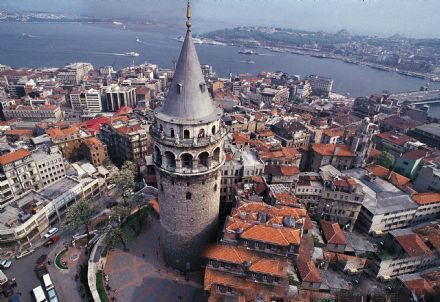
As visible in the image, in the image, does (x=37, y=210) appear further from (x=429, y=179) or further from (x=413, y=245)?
(x=429, y=179)

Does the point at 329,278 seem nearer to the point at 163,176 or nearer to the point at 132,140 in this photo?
the point at 163,176

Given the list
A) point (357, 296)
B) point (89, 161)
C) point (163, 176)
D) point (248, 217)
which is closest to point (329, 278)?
point (357, 296)

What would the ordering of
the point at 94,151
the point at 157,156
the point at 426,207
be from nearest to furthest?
the point at 157,156 < the point at 426,207 < the point at 94,151

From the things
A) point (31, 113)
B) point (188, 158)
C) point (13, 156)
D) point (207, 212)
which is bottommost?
point (31, 113)

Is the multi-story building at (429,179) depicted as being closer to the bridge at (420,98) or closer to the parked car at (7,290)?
the parked car at (7,290)

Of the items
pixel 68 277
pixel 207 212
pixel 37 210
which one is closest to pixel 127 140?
pixel 37 210

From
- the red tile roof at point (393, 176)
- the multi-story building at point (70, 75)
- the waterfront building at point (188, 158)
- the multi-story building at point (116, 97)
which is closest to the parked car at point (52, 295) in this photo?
the waterfront building at point (188, 158)
